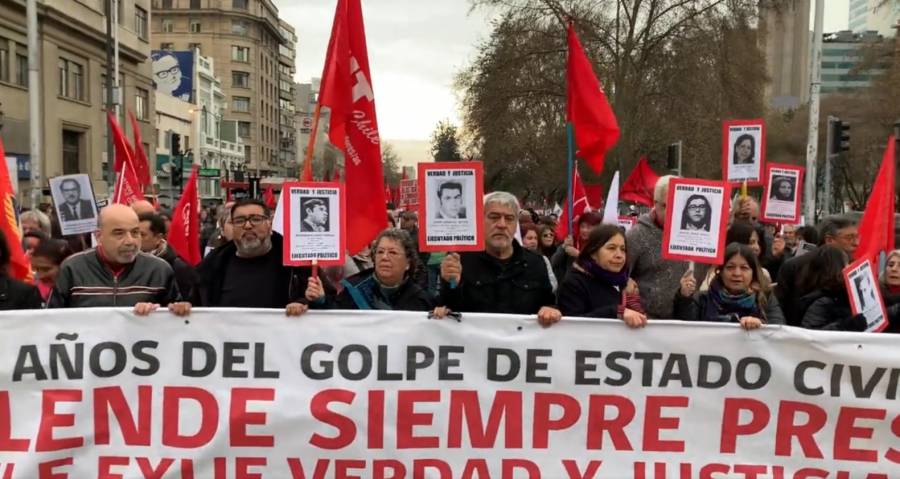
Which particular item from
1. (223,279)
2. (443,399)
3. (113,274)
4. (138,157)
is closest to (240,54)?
(138,157)

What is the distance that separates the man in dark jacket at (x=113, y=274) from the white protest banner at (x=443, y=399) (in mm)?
283

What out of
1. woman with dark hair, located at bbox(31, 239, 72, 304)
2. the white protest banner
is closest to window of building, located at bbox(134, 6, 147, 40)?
woman with dark hair, located at bbox(31, 239, 72, 304)

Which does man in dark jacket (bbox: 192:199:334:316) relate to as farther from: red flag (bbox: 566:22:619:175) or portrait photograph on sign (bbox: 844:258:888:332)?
portrait photograph on sign (bbox: 844:258:888:332)

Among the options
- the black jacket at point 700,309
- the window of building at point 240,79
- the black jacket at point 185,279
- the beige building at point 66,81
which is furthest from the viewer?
the window of building at point 240,79

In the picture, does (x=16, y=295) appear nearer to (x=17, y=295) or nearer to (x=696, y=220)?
(x=17, y=295)

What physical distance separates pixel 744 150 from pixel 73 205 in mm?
6202

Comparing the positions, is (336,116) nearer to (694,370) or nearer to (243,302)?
(243,302)

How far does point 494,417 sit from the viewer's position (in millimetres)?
3877

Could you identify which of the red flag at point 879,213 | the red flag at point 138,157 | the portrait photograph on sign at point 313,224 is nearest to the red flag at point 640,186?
the red flag at point 879,213

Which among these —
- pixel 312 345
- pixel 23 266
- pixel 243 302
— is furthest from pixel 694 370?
pixel 23 266

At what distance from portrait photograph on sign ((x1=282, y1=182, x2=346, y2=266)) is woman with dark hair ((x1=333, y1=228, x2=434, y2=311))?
0.36m

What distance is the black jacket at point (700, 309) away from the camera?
432cm

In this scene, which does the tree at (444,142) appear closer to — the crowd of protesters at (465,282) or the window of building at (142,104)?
the window of building at (142,104)

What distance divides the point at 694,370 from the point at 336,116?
2.52 metres
